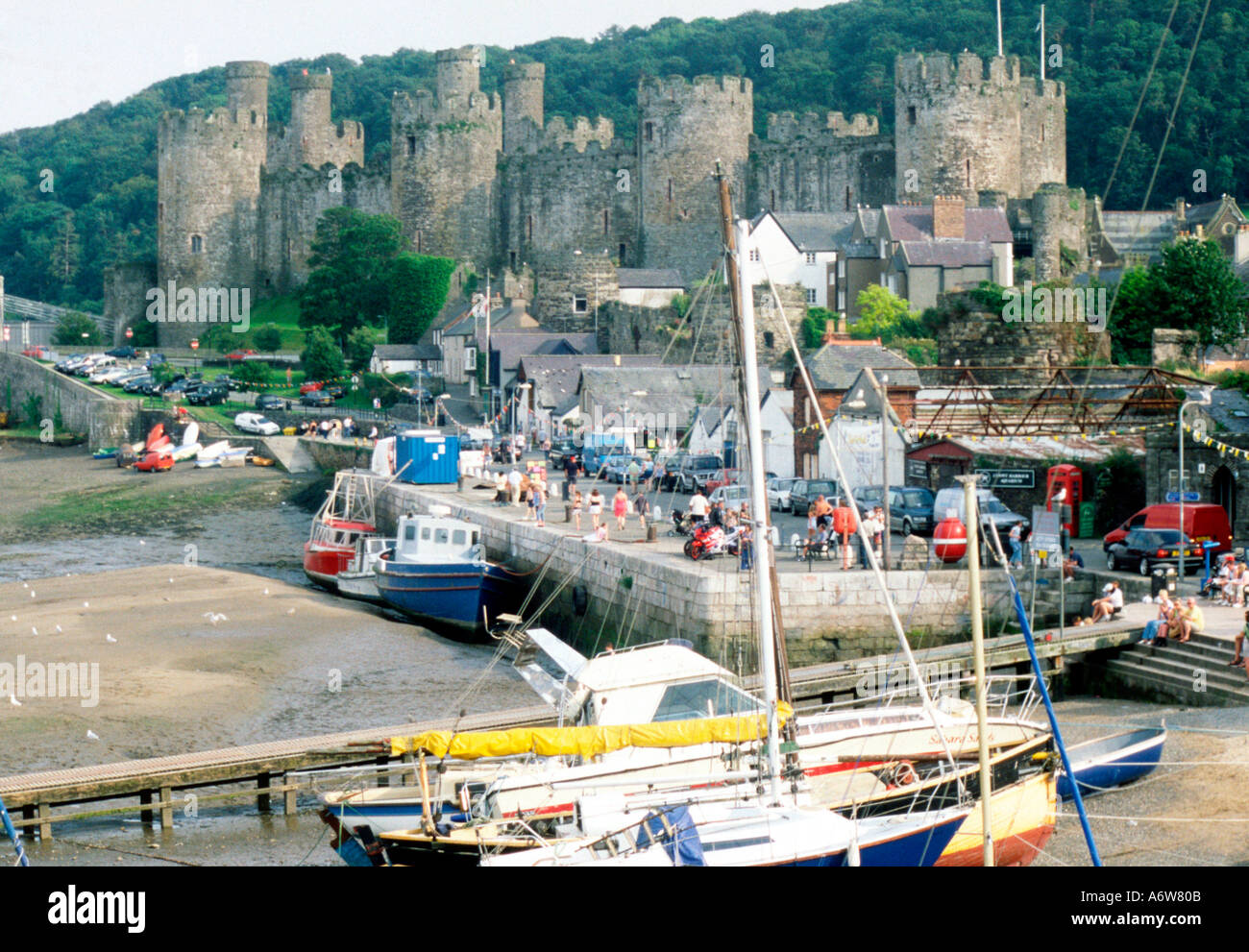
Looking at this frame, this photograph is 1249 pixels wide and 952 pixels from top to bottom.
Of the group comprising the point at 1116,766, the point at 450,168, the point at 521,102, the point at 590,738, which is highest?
the point at 521,102

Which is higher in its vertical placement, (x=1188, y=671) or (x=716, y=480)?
Result: (x=716, y=480)

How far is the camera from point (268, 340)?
63.6 meters

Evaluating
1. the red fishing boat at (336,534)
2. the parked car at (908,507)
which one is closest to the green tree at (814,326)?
the red fishing boat at (336,534)

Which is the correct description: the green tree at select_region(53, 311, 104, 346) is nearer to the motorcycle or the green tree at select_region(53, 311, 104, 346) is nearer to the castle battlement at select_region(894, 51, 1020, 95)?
the castle battlement at select_region(894, 51, 1020, 95)

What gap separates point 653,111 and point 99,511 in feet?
91.3

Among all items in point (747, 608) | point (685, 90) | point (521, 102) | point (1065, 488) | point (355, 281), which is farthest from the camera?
point (521, 102)

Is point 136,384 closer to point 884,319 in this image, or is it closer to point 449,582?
point 884,319

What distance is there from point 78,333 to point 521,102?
2076 centimetres

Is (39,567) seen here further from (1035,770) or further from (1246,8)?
(1246,8)

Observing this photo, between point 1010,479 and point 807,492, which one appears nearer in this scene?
point 1010,479

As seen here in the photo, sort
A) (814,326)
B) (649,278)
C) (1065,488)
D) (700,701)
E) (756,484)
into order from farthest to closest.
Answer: (649,278)
(814,326)
(1065,488)
(700,701)
(756,484)

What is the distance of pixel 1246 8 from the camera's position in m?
63.0

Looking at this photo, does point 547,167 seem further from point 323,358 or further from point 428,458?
point 428,458

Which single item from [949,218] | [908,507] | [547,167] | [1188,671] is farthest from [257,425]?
[1188,671]
